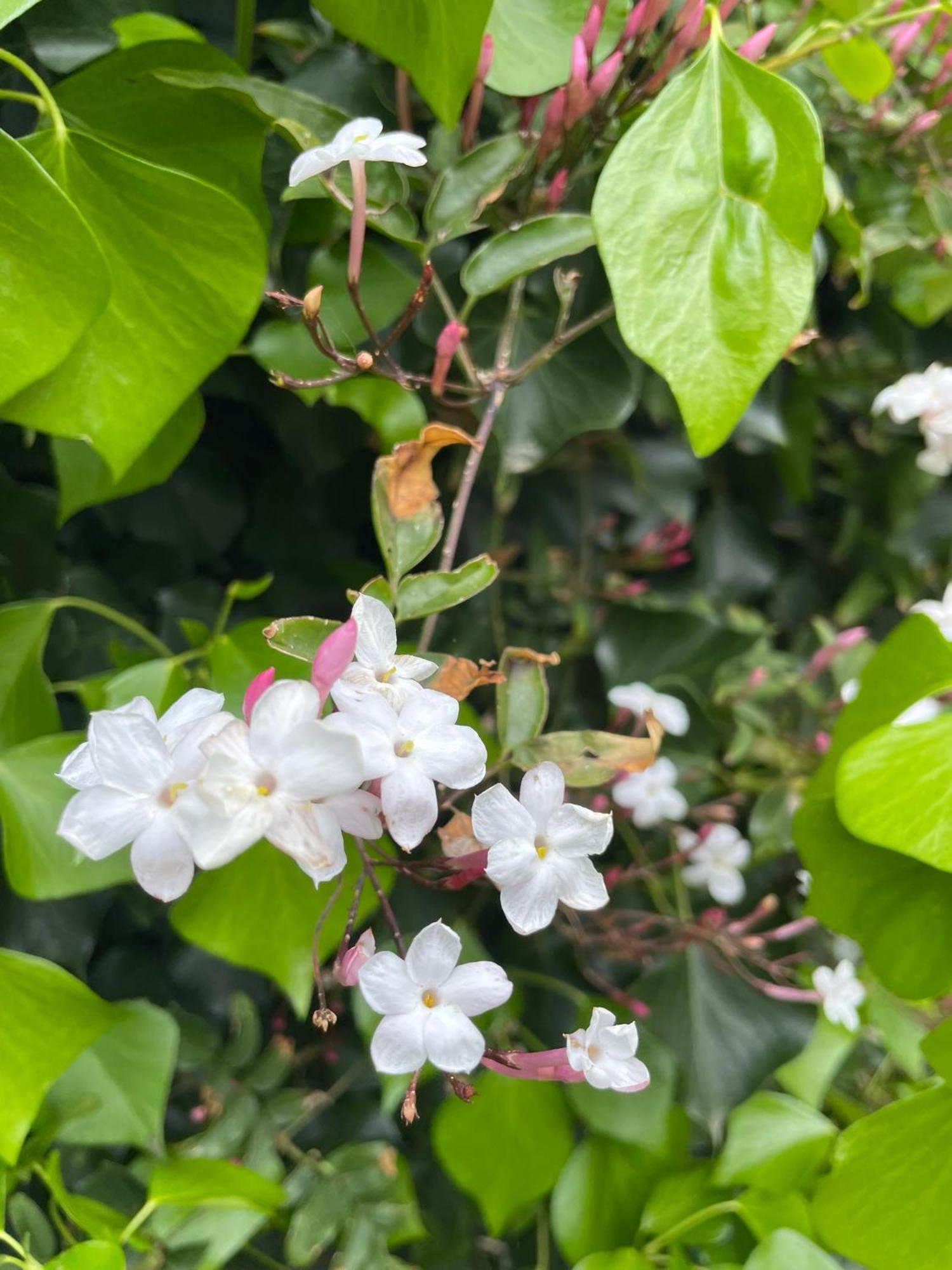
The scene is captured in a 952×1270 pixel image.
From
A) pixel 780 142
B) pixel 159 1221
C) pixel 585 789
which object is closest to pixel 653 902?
pixel 585 789

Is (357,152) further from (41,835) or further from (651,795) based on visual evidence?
(651,795)

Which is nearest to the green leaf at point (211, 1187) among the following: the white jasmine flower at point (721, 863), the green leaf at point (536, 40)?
the white jasmine flower at point (721, 863)

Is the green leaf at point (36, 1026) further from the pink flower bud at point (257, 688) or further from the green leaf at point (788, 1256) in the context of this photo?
the green leaf at point (788, 1256)

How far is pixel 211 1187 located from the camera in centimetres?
52

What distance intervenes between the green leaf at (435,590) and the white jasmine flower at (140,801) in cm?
11

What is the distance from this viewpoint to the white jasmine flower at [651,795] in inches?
26.8

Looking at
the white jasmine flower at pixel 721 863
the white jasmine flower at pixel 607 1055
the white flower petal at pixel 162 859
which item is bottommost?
the white jasmine flower at pixel 721 863

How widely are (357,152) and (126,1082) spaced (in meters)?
0.50

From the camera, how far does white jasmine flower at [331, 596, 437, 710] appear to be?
1.05 feet

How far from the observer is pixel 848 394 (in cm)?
85

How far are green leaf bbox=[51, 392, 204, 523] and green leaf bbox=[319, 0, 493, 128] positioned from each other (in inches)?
7.5

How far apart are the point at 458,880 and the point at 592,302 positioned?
388 mm

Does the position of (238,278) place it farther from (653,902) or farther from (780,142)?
(653,902)

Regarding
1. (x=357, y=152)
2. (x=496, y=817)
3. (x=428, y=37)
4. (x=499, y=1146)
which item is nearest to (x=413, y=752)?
(x=496, y=817)
